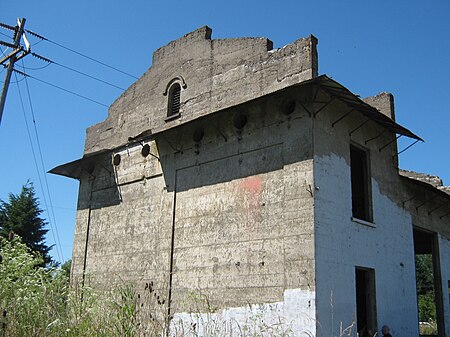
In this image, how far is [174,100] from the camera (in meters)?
16.0

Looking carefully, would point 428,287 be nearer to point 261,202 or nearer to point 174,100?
point 174,100

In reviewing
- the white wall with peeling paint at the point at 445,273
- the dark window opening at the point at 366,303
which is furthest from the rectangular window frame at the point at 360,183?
the white wall with peeling paint at the point at 445,273

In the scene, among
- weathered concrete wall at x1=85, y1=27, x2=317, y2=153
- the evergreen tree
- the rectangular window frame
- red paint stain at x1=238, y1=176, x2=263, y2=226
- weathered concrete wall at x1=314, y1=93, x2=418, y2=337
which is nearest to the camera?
weathered concrete wall at x1=314, y1=93, x2=418, y2=337

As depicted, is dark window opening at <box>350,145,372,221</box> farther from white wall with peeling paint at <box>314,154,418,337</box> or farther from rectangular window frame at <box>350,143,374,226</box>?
white wall with peeling paint at <box>314,154,418,337</box>

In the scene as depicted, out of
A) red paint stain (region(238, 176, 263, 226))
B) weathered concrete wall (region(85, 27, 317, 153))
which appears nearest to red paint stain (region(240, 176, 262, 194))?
red paint stain (region(238, 176, 263, 226))

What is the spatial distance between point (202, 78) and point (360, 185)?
5.91 metres

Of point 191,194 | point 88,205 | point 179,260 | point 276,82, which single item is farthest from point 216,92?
point 88,205

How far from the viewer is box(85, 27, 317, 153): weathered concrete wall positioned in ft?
41.1

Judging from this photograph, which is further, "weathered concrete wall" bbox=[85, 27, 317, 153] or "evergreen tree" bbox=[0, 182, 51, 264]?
"evergreen tree" bbox=[0, 182, 51, 264]

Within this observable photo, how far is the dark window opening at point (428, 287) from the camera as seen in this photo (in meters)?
15.6

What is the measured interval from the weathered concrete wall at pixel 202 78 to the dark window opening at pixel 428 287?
24.8ft

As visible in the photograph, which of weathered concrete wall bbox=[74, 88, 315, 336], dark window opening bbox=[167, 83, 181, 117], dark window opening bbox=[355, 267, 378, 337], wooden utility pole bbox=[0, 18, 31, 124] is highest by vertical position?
wooden utility pole bbox=[0, 18, 31, 124]

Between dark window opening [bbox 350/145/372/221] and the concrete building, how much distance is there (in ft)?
0.14

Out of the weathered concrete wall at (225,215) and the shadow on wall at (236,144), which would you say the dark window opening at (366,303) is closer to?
the weathered concrete wall at (225,215)
